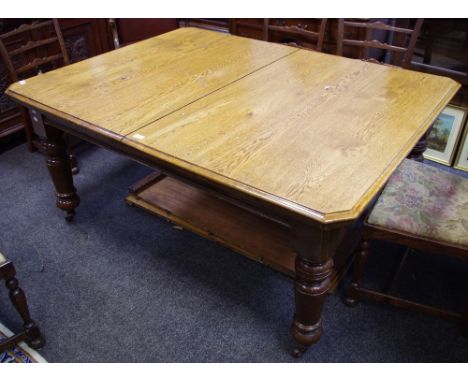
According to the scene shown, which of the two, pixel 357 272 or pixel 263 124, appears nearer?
pixel 263 124

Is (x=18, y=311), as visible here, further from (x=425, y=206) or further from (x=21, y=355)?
(x=425, y=206)

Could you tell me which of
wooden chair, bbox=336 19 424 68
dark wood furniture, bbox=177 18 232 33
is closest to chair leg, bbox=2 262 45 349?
wooden chair, bbox=336 19 424 68

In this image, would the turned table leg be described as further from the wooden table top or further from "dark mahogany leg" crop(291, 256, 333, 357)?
the wooden table top

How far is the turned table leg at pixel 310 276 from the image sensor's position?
125 cm

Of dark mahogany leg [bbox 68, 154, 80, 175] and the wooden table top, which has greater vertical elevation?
the wooden table top

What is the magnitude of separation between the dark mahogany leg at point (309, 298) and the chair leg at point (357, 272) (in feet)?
0.91

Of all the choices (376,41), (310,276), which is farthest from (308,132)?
(376,41)

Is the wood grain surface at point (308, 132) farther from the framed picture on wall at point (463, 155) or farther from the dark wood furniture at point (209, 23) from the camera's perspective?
the dark wood furniture at point (209, 23)

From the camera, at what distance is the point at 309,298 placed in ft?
4.55

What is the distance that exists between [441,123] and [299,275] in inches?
66.0

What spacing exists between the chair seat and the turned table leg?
12.5 inches

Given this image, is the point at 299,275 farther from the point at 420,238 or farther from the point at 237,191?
the point at 420,238

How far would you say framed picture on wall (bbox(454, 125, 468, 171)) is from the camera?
2477 millimetres

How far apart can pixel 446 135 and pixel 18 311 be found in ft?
7.63
